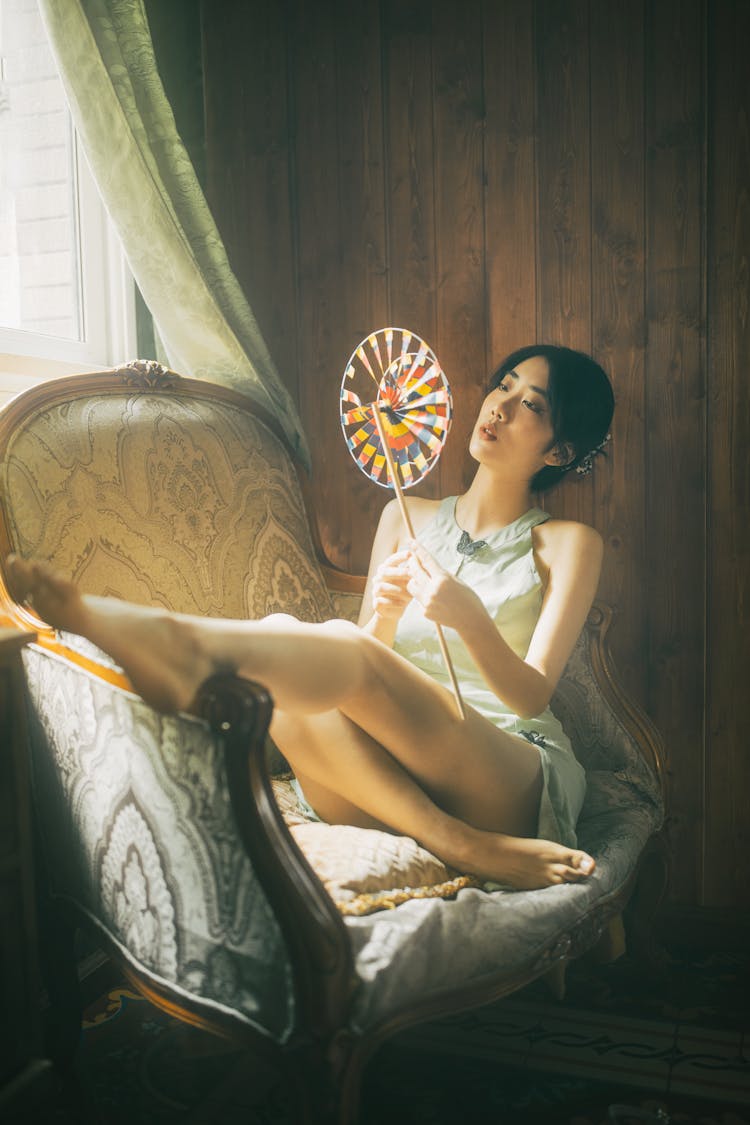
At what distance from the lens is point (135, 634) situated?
3.36ft

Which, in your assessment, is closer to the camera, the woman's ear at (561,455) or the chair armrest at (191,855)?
the chair armrest at (191,855)

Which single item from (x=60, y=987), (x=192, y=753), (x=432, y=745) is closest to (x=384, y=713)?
(x=432, y=745)

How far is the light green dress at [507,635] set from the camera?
1.47 metres

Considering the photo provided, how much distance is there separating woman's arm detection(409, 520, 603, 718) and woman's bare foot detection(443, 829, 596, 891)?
241 mm

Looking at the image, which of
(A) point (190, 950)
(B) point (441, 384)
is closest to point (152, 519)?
(B) point (441, 384)

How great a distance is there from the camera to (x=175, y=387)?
1798mm

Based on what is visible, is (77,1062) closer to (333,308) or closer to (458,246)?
(333,308)

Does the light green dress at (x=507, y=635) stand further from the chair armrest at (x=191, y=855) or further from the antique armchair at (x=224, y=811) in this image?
the chair armrest at (x=191, y=855)

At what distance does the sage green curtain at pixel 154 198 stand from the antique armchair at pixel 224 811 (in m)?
0.16

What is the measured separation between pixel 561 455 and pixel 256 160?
116 cm

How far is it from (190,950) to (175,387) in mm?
1096

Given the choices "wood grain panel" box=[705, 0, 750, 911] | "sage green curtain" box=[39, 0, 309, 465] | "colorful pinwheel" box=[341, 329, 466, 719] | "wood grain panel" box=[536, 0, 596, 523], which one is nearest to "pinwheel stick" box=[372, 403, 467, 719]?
"colorful pinwheel" box=[341, 329, 466, 719]

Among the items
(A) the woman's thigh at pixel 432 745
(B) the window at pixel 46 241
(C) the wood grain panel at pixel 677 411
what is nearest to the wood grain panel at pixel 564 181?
(C) the wood grain panel at pixel 677 411

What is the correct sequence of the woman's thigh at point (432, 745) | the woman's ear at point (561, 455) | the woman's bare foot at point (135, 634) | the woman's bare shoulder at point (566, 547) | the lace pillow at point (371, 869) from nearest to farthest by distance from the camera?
the woman's bare foot at point (135, 634) → the lace pillow at point (371, 869) → the woman's thigh at point (432, 745) → the woman's bare shoulder at point (566, 547) → the woman's ear at point (561, 455)
